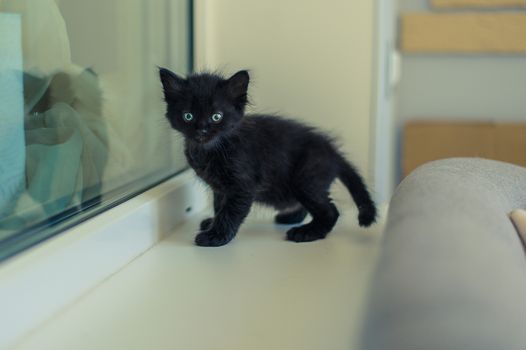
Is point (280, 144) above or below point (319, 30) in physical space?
below

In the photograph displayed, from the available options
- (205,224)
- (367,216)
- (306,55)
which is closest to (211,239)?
(205,224)

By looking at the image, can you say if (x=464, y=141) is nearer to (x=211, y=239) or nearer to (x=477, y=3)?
(x=477, y=3)

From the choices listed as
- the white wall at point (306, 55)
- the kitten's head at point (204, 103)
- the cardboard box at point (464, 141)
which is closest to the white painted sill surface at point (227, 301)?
the kitten's head at point (204, 103)

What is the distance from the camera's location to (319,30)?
5.32 feet

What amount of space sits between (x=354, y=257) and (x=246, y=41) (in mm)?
714

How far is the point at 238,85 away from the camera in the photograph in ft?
4.15

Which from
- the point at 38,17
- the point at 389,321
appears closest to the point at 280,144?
the point at 38,17

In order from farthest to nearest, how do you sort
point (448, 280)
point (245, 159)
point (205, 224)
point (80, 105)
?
1. point (205, 224)
2. point (245, 159)
3. point (80, 105)
4. point (448, 280)

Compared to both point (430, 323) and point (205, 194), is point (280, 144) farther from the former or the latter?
point (430, 323)

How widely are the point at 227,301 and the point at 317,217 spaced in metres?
0.44

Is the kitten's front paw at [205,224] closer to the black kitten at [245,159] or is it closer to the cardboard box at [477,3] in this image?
the black kitten at [245,159]

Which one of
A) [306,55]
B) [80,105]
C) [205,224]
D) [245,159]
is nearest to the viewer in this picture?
[80,105]

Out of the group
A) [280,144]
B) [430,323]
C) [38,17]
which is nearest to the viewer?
[430,323]

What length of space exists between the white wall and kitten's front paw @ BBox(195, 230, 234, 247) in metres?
0.49
